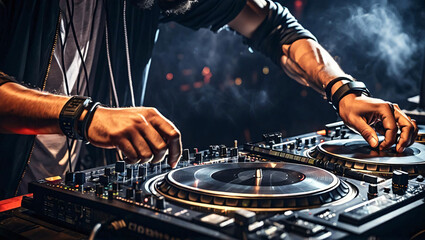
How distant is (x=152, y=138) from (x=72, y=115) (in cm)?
23

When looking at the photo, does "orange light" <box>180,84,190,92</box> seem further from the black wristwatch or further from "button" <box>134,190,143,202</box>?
"button" <box>134,190,143,202</box>

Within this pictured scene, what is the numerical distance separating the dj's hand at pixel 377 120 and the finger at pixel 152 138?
2.88 feet

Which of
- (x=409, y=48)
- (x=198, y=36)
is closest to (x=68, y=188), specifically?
(x=198, y=36)

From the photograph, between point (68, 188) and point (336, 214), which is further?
point (68, 188)

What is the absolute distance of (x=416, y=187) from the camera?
1184 mm

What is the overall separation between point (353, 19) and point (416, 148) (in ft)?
11.1

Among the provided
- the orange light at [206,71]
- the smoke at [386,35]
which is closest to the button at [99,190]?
the orange light at [206,71]

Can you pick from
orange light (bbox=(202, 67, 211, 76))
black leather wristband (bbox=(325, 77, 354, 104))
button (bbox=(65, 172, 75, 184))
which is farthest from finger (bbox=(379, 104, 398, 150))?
orange light (bbox=(202, 67, 211, 76))

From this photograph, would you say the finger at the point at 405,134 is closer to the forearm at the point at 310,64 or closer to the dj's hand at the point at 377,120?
the dj's hand at the point at 377,120

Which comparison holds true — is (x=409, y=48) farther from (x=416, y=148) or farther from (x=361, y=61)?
(x=416, y=148)

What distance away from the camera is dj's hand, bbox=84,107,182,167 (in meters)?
1.09

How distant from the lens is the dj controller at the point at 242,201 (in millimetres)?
890

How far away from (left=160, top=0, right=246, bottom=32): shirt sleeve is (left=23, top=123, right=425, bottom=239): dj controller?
3.46 ft

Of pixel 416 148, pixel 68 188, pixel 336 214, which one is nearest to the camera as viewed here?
pixel 336 214
